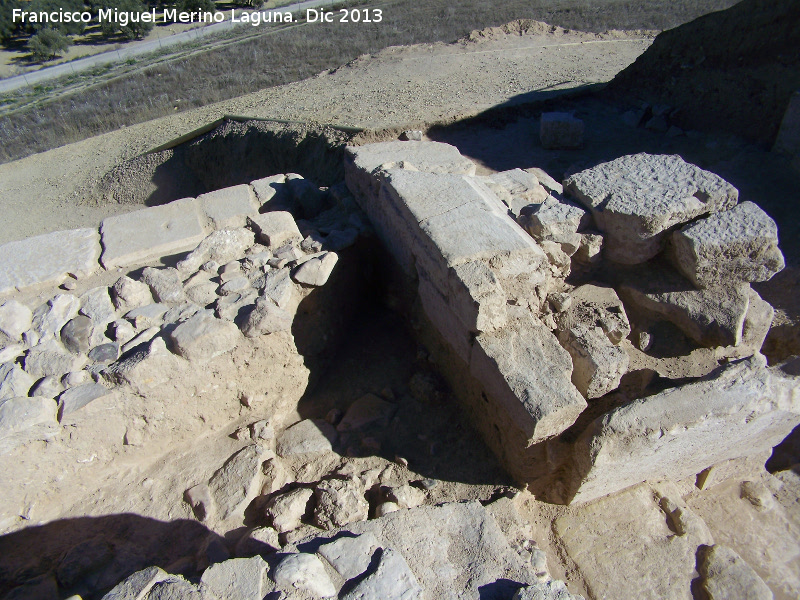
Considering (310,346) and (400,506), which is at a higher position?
(310,346)

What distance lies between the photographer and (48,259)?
11.7 ft

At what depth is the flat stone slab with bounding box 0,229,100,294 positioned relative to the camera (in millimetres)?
3410

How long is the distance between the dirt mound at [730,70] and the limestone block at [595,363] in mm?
4460

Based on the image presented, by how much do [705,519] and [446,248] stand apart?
2.28 meters

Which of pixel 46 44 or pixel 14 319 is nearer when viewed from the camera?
pixel 14 319

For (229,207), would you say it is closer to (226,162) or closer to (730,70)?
(226,162)

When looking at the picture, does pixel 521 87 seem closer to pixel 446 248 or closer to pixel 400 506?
pixel 446 248

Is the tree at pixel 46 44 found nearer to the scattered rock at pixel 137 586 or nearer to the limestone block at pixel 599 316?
the limestone block at pixel 599 316

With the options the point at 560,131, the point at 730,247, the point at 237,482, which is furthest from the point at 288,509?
the point at 560,131

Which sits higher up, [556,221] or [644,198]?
[644,198]

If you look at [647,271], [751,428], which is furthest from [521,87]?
[751,428]

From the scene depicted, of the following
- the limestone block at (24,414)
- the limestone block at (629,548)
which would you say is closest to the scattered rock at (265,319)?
the limestone block at (24,414)

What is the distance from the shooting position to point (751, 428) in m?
2.89

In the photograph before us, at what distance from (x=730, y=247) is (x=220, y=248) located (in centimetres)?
331
